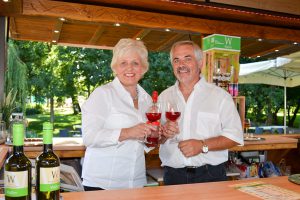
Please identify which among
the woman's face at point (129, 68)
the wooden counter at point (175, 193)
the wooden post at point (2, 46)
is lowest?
the wooden counter at point (175, 193)

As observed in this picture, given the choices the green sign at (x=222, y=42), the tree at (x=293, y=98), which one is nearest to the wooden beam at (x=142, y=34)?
the green sign at (x=222, y=42)

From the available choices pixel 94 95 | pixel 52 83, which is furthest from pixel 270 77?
pixel 94 95

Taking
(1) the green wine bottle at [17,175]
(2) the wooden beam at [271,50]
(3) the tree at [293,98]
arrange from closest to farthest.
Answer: (1) the green wine bottle at [17,175], (2) the wooden beam at [271,50], (3) the tree at [293,98]

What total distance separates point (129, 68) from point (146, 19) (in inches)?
105

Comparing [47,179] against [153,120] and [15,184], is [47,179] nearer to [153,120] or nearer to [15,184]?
[15,184]

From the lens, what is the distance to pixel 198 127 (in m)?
2.18

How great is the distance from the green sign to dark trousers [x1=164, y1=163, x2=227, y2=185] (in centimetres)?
299

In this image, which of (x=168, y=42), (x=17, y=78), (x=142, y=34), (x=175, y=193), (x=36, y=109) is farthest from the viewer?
(x=36, y=109)

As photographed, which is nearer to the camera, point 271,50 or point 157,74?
point 271,50

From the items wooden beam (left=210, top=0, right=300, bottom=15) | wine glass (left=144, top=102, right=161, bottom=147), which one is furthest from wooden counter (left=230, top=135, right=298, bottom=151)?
wine glass (left=144, top=102, right=161, bottom=147)

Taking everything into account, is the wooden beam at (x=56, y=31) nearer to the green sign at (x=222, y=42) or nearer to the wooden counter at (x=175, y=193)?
the green sign at (x=222, y=42)

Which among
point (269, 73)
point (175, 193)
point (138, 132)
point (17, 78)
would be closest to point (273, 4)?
point (138, 132)

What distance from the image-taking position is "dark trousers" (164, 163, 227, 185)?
2080 millimetres

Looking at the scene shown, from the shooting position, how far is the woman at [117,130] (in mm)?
1854
